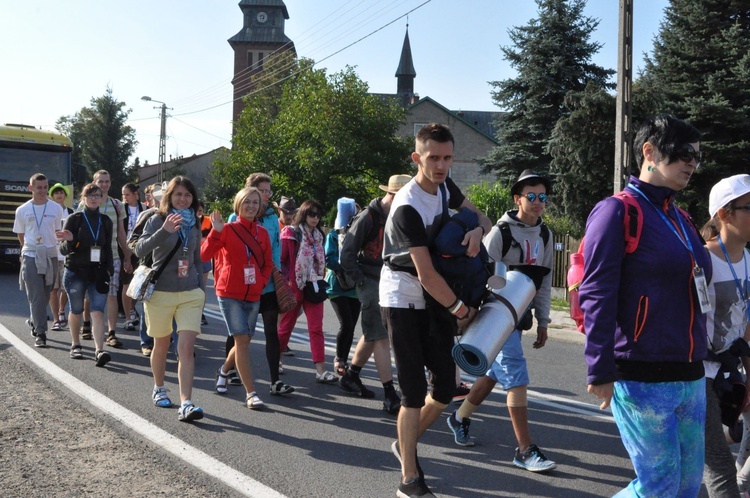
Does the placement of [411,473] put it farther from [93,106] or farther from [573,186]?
[93,106]

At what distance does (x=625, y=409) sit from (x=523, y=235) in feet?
7.48

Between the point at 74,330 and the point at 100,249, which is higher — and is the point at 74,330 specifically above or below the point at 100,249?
below

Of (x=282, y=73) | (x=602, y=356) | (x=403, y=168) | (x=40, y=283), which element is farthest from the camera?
(x=282, y=73)

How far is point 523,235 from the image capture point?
198 inches

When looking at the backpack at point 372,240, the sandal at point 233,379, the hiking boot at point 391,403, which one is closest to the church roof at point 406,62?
the sandal at point 233,379

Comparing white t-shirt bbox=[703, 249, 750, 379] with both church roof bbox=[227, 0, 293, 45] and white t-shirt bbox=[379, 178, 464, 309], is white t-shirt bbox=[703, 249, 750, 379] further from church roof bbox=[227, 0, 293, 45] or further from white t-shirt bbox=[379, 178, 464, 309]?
church roof bbox=[227, 0, 293, 45]

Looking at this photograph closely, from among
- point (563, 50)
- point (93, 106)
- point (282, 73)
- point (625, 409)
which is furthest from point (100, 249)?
point (93, 106)

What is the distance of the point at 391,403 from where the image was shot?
20.6 feet

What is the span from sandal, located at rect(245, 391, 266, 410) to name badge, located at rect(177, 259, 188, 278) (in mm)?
1133

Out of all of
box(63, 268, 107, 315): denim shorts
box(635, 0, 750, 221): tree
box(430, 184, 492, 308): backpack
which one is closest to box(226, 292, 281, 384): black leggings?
box(63, 268, 107, 315): denim shorts

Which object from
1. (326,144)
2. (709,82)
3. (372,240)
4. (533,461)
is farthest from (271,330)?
(326,144)

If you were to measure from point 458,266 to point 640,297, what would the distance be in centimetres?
125

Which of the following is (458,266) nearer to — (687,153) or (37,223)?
(687,153)

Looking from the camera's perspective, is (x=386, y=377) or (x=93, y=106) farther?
(x=93, y=106)
